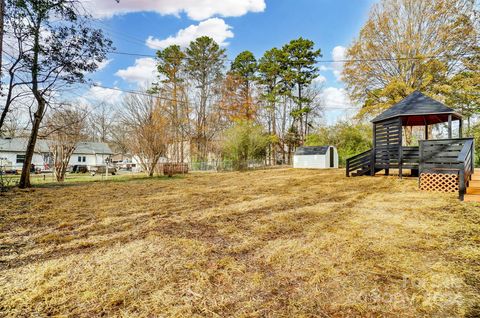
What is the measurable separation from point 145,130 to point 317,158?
1312 cm

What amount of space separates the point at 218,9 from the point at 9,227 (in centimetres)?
1607

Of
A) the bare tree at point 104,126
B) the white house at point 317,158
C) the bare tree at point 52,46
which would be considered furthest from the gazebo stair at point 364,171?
the bare tree at point 104,126

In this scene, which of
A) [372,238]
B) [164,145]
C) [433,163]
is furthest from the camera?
[164,145]

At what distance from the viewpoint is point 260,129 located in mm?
20281

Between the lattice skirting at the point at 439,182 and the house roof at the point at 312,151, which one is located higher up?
the house roof at the point at 312,151

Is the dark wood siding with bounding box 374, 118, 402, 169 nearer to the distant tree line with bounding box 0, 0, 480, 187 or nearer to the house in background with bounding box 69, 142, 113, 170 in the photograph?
the distant tree line with bounding box 0, 0, 480, 187

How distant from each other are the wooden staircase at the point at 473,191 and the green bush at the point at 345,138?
43.5 feet

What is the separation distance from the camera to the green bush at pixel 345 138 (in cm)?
1977

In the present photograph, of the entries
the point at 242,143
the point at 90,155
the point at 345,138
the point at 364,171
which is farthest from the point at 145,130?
the point at 90,155

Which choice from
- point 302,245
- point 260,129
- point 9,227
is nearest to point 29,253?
point 9,227

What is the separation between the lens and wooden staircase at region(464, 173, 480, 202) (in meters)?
5.26

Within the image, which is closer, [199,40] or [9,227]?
[9,227]

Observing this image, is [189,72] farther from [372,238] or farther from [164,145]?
[372,238]

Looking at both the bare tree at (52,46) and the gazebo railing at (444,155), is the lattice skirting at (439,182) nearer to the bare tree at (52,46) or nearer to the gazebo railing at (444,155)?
the gazebo railing at (444,155)
